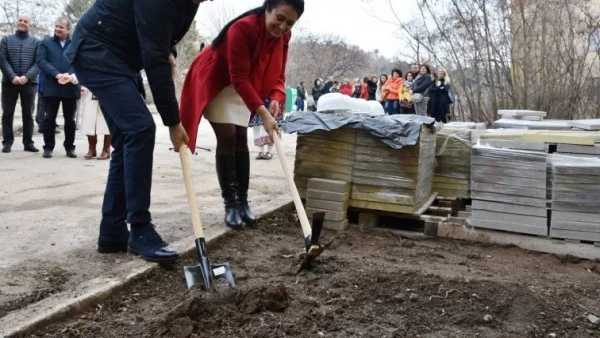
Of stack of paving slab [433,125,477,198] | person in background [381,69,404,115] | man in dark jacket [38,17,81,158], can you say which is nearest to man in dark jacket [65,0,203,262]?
stack of paving slab [433,125,477,198]

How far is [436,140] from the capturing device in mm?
5910

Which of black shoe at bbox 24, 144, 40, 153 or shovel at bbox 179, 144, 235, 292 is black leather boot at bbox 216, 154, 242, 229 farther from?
black shoe at bbox 24, 144, 40, 153

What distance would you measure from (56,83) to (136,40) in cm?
518

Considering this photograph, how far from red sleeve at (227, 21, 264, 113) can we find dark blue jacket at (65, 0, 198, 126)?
1.69 ft

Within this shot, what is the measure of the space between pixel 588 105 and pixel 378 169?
815cm

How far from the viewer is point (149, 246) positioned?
3312 millimetres

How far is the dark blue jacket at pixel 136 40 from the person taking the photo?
303cm

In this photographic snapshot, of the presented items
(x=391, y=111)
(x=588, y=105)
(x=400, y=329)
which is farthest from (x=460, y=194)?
(x=391, y=111)

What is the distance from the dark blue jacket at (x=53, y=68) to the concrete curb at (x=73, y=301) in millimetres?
5383

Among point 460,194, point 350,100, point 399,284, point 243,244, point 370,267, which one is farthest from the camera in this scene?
point 460,194

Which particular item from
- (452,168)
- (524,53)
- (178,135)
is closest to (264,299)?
(178,135)

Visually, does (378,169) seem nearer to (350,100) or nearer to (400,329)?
(350,100)

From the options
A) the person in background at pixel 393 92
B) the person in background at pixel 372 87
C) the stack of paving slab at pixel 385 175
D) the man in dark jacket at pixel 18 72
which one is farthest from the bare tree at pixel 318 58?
the stack of paving slab at pixel 385 175

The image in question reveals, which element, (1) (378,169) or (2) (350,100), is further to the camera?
(2) (350,100)
